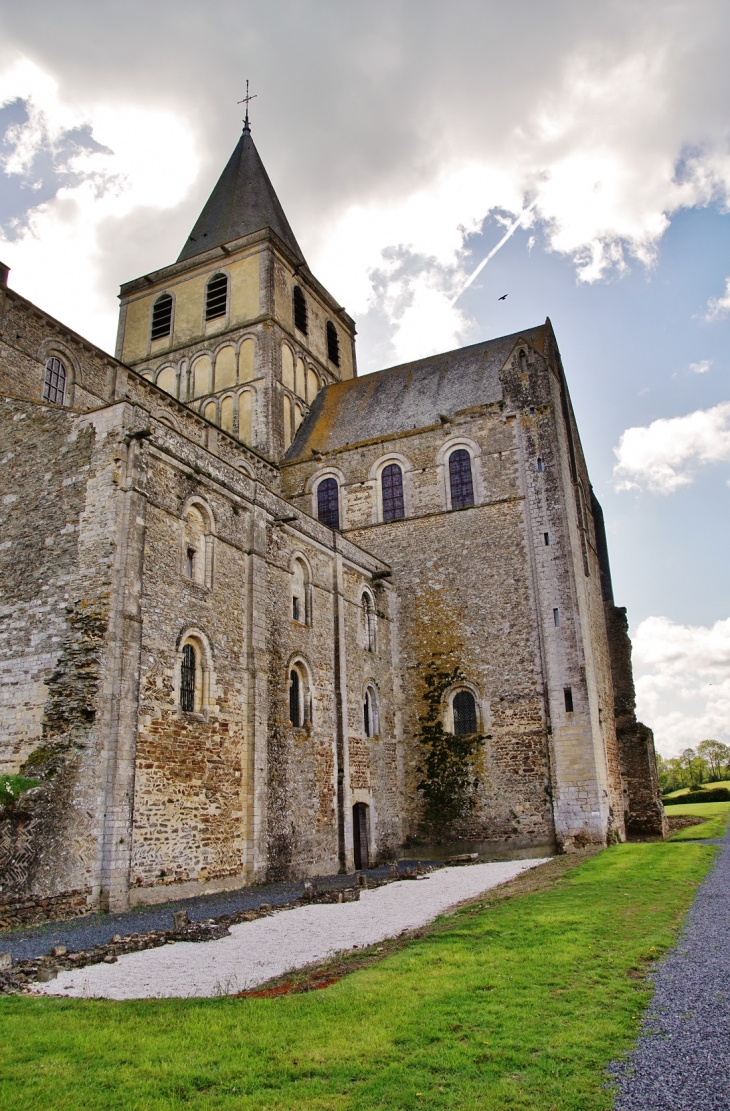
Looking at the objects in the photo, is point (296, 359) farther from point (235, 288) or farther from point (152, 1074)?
point (152, 1074)

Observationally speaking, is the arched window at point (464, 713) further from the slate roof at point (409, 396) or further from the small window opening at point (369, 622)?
the slate roof at point (409, 396)

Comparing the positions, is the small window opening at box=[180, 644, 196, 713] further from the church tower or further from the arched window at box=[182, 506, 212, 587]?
the church tower

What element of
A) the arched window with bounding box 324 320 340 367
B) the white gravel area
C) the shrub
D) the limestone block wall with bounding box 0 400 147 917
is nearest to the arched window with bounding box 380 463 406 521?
the arched window with bounding box 324 320 340 367

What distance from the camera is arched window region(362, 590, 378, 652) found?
23.9 meters

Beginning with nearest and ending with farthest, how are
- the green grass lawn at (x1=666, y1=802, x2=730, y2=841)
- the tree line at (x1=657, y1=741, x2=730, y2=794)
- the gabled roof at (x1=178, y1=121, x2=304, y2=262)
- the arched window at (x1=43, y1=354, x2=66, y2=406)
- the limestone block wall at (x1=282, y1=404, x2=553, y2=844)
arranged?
the arched window at (x1=43, y1=354, x2=66, y2=406) < the limestone block wall at (x1=282, y1=404, x2=553, y2=844) < the green grass lawn at (x1=666, y1=802, x2=730, y2=841) < the gabled roof at (x1=178, y1=121, x2=304, y2=262) < the tree line at (x1=657, y1=741, x2=730, y2=794)

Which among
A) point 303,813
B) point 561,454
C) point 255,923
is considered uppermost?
point 561,454

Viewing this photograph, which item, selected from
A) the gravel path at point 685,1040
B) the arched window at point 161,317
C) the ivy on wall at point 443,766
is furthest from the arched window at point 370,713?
the arched window at point 161,317

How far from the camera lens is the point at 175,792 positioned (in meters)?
14.7

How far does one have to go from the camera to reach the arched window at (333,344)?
36.7m

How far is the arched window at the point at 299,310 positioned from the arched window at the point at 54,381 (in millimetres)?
14943

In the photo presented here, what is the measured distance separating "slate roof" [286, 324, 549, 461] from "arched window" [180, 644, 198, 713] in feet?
45.6

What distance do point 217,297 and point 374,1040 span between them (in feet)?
104

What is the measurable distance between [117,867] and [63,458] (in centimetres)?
775

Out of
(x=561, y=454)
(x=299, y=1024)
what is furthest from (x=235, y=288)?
(x=299, y=1024)
